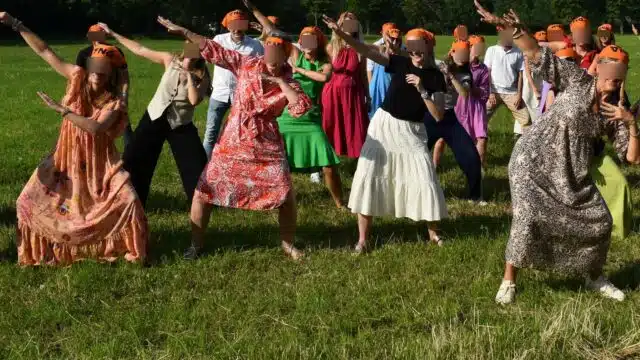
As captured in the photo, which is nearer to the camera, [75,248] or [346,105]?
[75,248]

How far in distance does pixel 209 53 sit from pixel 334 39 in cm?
294

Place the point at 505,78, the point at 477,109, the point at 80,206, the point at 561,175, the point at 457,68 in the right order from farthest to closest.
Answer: the point at 505,78, the point at 477,109, the point at 457,68, the point at 80,206, the point at 561,175

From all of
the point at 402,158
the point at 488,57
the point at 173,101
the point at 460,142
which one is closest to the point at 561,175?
the point at 402,158

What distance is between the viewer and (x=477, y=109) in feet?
37.4

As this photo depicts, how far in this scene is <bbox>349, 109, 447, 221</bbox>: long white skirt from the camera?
767cm

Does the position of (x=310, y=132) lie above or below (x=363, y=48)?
below

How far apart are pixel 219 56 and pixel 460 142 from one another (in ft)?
11.2

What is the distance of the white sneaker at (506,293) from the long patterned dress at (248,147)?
78.6 inches

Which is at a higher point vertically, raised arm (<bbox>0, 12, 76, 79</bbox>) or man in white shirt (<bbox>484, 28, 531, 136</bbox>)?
raised arm (<bbox>0, 12, 76, 79</bbox>)

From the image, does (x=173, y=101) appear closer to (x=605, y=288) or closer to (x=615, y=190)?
(x=615, y=190)

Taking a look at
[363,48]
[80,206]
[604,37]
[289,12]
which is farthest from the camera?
[289,12]

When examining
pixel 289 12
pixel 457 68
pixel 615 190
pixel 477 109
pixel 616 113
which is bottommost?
pixel 615 190

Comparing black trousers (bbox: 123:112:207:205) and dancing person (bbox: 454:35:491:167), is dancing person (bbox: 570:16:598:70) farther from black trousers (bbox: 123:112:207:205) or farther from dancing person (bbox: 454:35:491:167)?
black trousers (bbox: 123:112:207:205)

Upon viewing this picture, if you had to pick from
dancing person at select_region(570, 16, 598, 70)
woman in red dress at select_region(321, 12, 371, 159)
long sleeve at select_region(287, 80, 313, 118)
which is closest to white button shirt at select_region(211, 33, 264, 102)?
woman in red dress at select_region(321, 12, 371, 159)
